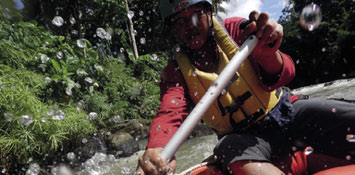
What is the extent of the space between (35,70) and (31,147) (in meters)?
1.56

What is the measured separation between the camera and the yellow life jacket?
1.63 meters

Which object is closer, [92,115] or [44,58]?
[44,58]

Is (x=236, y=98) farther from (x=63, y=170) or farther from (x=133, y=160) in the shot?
(x=63, y=170)

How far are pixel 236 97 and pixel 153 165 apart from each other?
705mm

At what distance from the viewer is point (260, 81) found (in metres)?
1.70

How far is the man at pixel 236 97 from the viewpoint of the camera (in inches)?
57.7

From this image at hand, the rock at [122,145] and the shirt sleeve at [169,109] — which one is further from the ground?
the shirt sleeve at [169,109]

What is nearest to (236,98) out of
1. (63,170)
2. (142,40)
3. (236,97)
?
(236,97)

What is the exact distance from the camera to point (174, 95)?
174 cm

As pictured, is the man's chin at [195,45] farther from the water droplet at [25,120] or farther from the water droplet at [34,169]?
the water droplet at [34,169]

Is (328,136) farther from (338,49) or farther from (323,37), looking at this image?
(323,37)

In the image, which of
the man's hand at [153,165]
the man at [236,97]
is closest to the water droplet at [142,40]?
the man at [236,97]

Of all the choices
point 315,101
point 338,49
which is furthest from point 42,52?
point 338,49

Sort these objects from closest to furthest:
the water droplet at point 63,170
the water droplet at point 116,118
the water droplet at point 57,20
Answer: the water droplet at point 63,170
the water droplet at point 57,20
the water droplet at point 116,118
